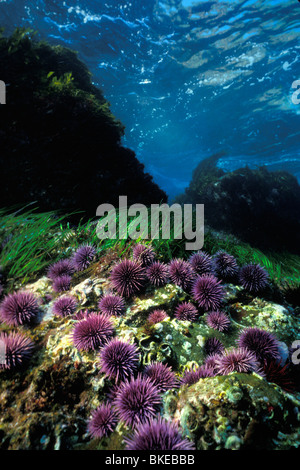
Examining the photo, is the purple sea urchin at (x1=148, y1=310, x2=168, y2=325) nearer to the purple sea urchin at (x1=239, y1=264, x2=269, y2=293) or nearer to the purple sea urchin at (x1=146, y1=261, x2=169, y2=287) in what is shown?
the purple sea urchin at (x1=146, y1=261, x2=169, y2=287)

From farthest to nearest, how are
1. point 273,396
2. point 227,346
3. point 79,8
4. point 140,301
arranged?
point 79,8
point 140,301
point 227,346
point 273,396

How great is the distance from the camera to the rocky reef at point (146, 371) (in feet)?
5.52

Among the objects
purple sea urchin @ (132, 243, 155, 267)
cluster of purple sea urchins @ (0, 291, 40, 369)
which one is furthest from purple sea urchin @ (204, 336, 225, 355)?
cluster of purple sea urchins @ (0, 291, 40, 369)

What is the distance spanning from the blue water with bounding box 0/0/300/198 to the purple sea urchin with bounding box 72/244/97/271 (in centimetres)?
1795

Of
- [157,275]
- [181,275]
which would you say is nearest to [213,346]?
[181,275]

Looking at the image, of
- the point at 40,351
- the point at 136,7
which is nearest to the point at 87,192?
the point at 40,351

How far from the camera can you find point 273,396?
5.92 feet

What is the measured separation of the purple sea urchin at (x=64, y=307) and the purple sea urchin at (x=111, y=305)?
0.44 meters

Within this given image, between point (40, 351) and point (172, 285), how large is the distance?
200cm

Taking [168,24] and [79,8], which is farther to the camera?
[168,24]

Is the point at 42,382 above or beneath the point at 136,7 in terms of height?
beneath

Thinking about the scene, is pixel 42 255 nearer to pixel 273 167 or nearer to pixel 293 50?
pixel 293 50

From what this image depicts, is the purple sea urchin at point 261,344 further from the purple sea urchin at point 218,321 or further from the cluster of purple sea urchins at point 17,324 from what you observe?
the cluster of purple sea urchins at point 17,324

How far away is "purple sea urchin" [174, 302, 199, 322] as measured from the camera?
2965 mm
